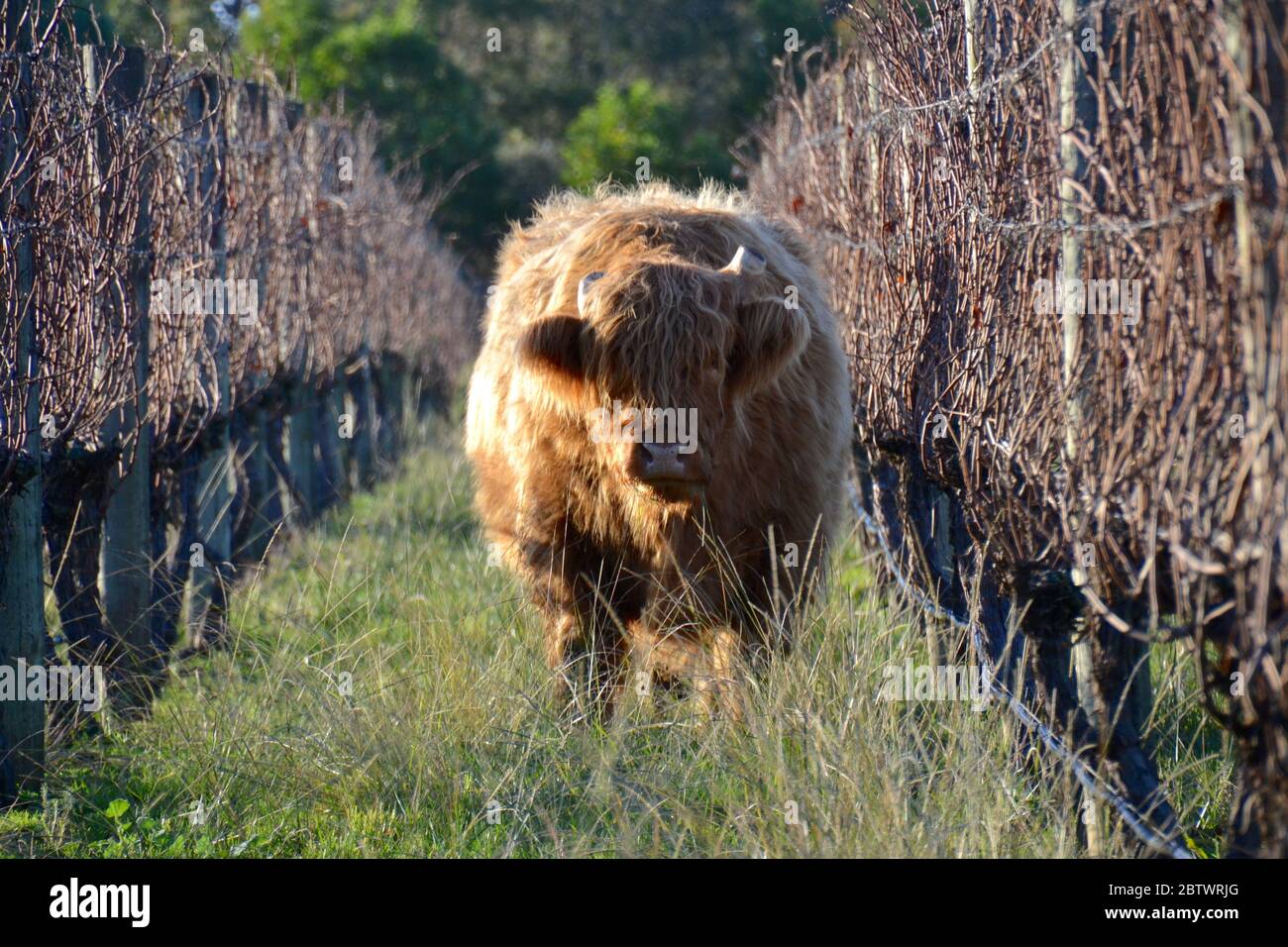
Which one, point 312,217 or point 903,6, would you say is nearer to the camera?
point 903,6

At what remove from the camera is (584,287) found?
4754 mm

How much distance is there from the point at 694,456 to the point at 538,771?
1.16 metres

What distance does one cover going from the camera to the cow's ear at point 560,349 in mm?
4648

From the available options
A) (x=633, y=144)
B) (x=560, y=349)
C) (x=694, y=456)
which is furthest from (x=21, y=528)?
(x=633, y=144)

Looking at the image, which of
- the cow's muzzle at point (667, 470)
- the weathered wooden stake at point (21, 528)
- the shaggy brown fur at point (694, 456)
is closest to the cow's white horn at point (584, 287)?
the shaggy brown fur at point (694, 456)

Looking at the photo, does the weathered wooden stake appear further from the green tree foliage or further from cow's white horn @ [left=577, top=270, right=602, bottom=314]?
the green tree foliage

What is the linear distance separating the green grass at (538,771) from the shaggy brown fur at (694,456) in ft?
0.82

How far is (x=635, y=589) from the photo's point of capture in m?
5.22

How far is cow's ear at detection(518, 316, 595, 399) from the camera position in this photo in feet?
15.3

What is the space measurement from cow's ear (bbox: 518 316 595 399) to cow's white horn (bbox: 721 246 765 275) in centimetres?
61

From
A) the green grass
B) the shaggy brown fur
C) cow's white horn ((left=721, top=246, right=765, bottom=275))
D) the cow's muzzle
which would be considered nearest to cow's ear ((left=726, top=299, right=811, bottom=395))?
the shaggy brown fur
